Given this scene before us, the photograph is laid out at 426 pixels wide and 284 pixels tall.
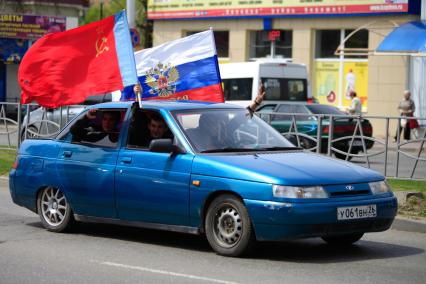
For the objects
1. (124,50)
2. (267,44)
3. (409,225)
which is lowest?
(409,225)

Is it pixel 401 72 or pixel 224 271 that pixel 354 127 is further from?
pixel 401 72

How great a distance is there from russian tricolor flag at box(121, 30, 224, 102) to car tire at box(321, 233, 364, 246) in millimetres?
3537

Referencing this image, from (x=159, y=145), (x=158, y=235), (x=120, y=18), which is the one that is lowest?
(x=158, y=235)

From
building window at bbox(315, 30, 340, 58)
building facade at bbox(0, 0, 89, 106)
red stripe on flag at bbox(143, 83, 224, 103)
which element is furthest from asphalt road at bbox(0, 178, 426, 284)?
building facade at bbox(0, 0, 89, 106)

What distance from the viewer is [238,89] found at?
1193 inches

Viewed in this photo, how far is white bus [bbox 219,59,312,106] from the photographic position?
29344mm

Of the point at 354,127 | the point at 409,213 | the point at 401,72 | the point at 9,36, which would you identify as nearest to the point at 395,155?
the point at 354,127

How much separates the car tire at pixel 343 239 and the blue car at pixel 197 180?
0.04 feet

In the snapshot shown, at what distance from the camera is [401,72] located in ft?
109

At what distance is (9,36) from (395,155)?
35.3 m

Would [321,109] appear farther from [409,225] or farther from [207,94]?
[409,225]

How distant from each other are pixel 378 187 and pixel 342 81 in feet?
88.2

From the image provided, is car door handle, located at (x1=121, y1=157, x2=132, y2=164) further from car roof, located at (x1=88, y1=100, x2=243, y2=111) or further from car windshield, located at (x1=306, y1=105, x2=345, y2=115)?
car windshield, located at (x1=306, y1=105, x2=345, y2=115)

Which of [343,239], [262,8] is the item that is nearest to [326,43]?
[262,8]
